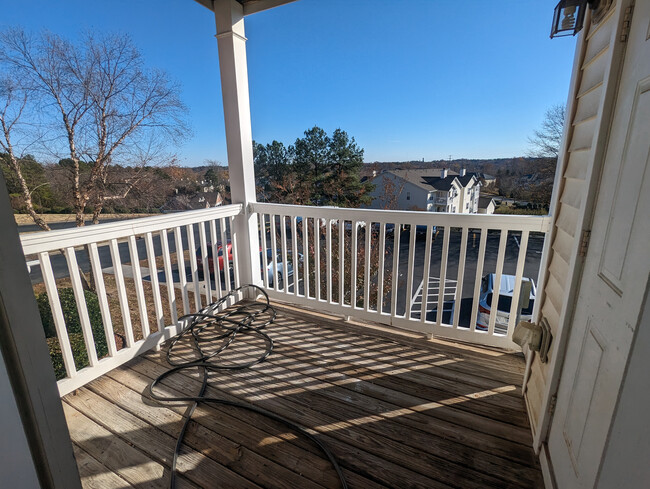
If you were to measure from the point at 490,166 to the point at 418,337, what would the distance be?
5.27 feet

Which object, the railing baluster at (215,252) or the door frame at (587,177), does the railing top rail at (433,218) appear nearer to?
the door frame at (587,177)

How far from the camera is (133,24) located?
271 cm

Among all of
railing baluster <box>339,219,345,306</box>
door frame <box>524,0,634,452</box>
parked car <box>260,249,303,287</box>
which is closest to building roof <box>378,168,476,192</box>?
railing baluster <box>339,219,345,306</box>

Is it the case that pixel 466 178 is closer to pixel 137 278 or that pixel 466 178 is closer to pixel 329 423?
pixel 329 423

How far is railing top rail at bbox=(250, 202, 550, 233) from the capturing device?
1.86 m

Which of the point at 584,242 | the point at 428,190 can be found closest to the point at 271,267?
the point at 428,190

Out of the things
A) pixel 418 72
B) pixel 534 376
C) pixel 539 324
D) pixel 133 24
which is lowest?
pixel 534 376

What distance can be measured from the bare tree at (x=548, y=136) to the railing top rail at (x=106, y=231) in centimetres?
255

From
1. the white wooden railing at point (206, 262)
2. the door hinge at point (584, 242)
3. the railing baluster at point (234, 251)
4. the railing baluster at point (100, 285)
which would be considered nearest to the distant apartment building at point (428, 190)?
the white wooden railing at point (206, 262)

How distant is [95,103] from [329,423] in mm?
2936

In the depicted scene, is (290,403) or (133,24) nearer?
(290,403)

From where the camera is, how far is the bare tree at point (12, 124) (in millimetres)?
1858

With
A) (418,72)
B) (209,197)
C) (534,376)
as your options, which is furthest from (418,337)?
(418,72)

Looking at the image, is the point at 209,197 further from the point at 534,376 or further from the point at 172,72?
the point at 534,376
